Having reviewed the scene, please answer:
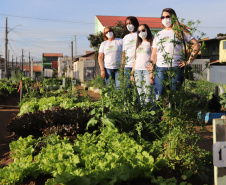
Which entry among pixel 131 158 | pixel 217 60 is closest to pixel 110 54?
pixel 131 158

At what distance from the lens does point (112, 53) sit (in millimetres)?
5883

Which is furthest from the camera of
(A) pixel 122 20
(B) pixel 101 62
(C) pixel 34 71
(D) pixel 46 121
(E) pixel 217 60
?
(C) pixel 34 71

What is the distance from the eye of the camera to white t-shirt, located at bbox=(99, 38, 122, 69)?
5875 mm

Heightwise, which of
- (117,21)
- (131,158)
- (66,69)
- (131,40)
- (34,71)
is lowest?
(131,158)

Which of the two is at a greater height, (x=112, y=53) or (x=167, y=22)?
(x=167, y=22)

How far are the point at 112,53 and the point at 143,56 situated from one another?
103cm

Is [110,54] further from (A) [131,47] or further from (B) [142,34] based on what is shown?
(B) [142,34]

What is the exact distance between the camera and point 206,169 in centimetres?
280

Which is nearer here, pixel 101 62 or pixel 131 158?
pixel 131 158

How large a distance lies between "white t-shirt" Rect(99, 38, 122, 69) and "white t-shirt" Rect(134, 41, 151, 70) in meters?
0.85

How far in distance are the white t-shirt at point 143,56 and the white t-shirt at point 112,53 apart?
2.78 feet

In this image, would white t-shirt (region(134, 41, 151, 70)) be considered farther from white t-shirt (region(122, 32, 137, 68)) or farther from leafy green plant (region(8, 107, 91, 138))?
leafy green plant (region(8, 107, 91, 138))

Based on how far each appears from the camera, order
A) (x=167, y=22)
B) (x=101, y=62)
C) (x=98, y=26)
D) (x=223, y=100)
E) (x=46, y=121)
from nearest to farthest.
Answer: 1. (x=167, y=22)
2. (x=46, y=121)
3. (x=101, y=62)
4. (x=223, y=100)
5. (x=98, y=26)

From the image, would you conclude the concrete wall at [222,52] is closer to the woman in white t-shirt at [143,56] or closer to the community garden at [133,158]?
the woman in white t-shirt at [143,56]
